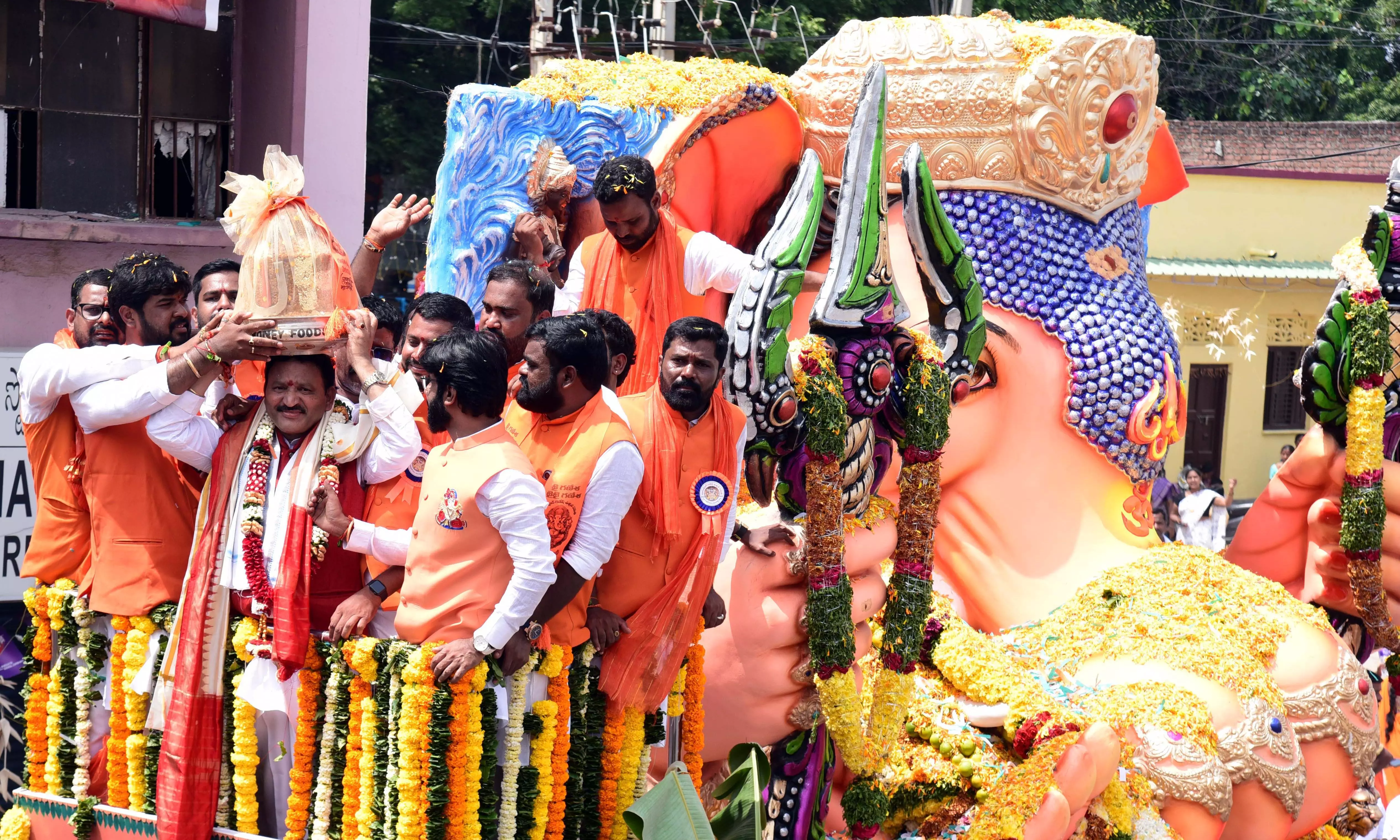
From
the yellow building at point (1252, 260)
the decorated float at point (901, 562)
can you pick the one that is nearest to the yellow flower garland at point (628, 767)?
the decorated float at point (901, 562)

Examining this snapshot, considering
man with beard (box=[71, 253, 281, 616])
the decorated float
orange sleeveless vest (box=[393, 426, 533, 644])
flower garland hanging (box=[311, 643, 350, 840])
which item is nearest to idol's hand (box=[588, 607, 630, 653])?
the decorated float

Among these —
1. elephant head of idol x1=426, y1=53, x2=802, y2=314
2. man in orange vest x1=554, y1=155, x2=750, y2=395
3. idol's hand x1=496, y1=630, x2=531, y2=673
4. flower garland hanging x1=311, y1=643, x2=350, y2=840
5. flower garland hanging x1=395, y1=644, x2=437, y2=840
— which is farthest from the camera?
elephant head of idol x1=426, y1=53, x2=802, y2=314

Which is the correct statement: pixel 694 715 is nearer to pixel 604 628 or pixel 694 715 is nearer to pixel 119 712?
pixel 604 628

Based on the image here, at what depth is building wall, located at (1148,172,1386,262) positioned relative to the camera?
50.3ft

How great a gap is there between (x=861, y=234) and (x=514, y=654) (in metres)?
1.56

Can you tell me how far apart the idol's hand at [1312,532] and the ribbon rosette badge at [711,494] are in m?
3.03

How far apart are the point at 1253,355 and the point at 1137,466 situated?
10.7 meters

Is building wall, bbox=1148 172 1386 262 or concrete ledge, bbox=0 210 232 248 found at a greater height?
building wall, bbox=1148 172 1386 262

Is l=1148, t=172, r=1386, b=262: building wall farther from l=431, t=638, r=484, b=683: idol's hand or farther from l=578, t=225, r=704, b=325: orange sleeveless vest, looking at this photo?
l=431, t=638, r=484, b=683: idol's hand

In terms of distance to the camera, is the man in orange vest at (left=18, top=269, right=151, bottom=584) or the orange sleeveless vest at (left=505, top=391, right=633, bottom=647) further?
the man in orange vest at (left=18, top=269, right=151, bottom=584)

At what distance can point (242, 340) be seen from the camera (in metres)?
3.81

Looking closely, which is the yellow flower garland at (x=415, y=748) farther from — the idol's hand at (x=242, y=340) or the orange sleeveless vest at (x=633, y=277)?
the orange sleeveless vest at (x=633, y=277)

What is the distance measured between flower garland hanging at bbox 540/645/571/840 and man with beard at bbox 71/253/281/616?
1016 mm

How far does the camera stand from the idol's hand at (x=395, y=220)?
15.3 ft
